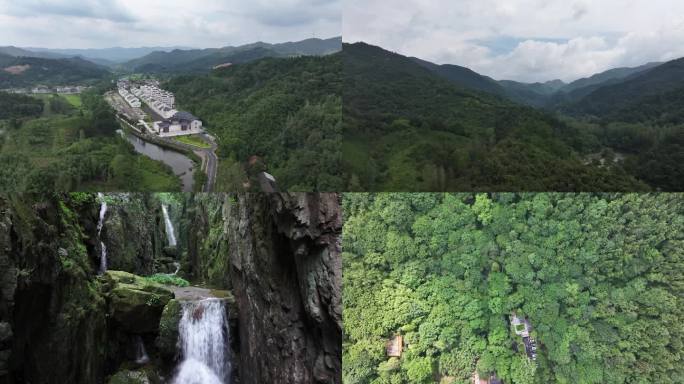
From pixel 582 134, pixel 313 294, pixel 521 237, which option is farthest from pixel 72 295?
pixel 582 134

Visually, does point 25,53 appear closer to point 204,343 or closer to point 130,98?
point 130,98

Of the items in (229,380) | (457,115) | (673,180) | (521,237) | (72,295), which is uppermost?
(457,115)

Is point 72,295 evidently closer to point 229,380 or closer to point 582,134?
point 229,380

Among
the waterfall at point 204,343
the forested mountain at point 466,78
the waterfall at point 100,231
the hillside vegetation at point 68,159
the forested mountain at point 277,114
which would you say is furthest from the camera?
the waterfall at point 204,343

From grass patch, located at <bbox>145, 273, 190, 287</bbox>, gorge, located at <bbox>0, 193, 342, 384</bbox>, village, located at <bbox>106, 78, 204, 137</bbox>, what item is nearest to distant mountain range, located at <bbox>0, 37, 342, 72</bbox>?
village, located at <bbox>106, 78, 204, 137</bbox>

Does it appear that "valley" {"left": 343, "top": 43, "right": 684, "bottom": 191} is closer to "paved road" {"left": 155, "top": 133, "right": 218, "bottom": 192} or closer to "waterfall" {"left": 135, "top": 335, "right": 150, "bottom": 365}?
"paved road" {"left": 155, "top": 133, "right": 218, "bottom": 192}

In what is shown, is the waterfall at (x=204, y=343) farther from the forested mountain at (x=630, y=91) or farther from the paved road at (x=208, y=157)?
the forested mountain at (x=630, y=91)

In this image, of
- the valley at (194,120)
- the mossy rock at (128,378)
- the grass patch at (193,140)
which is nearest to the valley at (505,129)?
the valley at (194,120)
